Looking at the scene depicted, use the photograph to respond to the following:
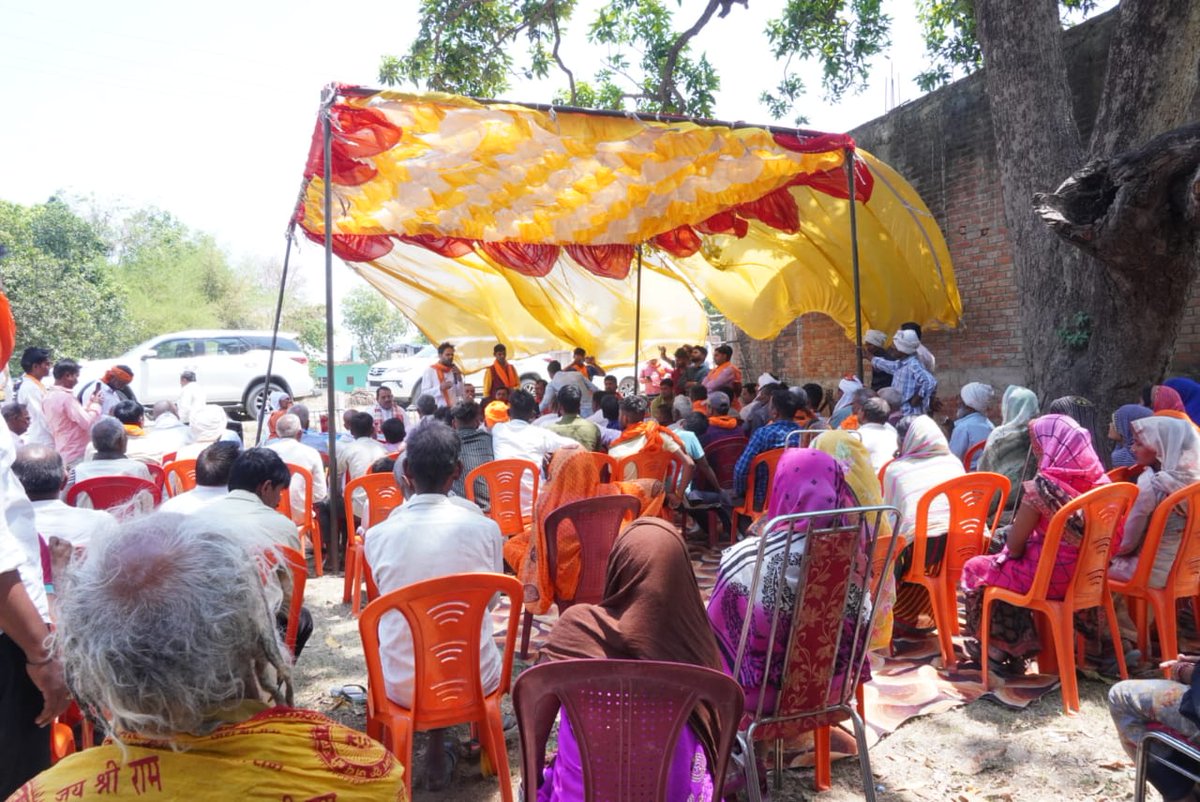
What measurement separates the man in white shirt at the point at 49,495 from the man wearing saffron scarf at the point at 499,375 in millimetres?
6912

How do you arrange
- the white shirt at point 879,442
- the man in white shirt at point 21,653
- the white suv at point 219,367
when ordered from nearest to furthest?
the man in white shirt at point 21,653 → the white shirt at point 879,442 → the white suv at point 219,367

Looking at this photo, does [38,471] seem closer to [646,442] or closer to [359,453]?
[359,453]

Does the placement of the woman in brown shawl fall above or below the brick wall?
below

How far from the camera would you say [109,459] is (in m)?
4.57

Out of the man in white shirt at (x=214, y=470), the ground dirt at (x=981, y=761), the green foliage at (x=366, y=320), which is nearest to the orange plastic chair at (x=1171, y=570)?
the ground dirt at (x=981, y=761)

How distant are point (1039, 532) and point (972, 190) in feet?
20.4

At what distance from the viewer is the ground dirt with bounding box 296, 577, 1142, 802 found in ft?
8.99

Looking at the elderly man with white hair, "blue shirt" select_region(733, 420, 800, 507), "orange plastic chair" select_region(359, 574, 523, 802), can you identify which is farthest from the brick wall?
the elderly man with white hair

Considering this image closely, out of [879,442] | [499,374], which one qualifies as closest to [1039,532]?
[879,442]

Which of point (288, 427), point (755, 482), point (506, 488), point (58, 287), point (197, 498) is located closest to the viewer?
point (197, 498)

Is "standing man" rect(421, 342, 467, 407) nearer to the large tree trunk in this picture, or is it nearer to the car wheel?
the large tree trunk

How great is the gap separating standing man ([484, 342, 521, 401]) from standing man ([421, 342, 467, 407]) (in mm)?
413

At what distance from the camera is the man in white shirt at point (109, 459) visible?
445 cm

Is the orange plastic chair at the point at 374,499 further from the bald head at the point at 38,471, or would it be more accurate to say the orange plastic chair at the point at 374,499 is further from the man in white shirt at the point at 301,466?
the bald head at the point at 38,471
